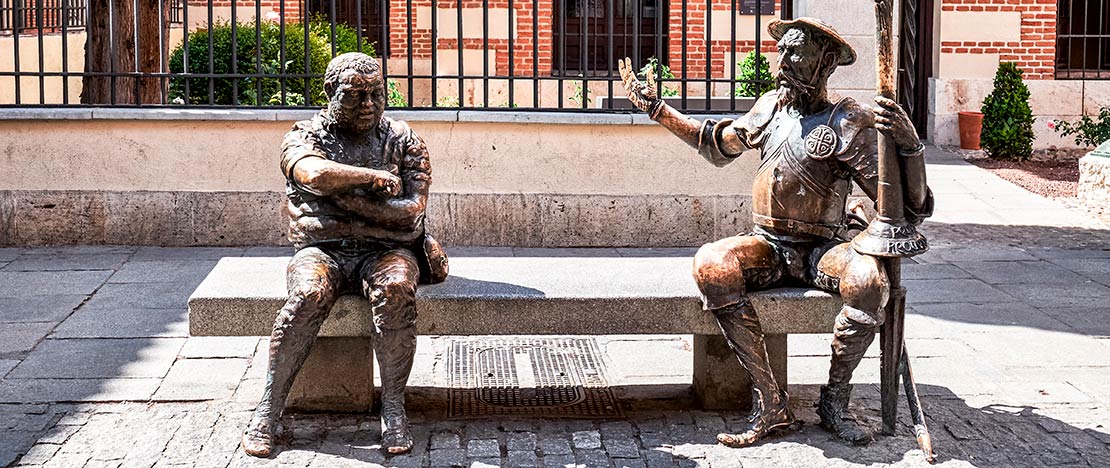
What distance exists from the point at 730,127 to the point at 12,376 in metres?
3.31

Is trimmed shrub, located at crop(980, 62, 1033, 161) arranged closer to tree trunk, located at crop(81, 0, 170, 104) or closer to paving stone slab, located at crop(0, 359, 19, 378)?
tree trunk, located at crop(81, 0, 170, 104)

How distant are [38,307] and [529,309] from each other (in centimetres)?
361

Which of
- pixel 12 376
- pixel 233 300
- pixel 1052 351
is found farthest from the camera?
pixel 1052 351

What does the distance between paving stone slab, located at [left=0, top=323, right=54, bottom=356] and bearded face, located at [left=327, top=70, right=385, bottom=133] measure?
2.44 metres

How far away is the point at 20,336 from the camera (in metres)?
6.97

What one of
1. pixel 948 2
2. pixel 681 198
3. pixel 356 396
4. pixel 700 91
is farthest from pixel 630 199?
pixel 948 2

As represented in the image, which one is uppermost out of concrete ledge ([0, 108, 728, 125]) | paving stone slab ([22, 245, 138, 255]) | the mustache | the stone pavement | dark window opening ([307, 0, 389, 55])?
dark window opening ([307, 0, 389, 55])

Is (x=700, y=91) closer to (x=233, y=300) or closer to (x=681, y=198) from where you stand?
(x=681, y=198)

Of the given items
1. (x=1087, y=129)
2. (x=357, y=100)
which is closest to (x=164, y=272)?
(x=357, y=100)

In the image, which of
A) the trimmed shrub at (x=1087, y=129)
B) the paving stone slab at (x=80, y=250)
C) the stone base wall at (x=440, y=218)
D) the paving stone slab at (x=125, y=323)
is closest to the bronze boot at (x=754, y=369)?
the paving stone slab at (x=125, y=323)

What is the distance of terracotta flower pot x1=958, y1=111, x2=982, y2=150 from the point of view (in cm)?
1691

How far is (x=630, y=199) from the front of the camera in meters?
9.88

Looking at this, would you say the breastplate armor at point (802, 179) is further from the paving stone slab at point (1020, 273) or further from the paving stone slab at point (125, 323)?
the paving stone slab at point (1020, 273)

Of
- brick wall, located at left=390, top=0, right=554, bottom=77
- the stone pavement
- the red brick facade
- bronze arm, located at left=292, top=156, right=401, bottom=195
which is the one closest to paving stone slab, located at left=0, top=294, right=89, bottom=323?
the stone pavement
